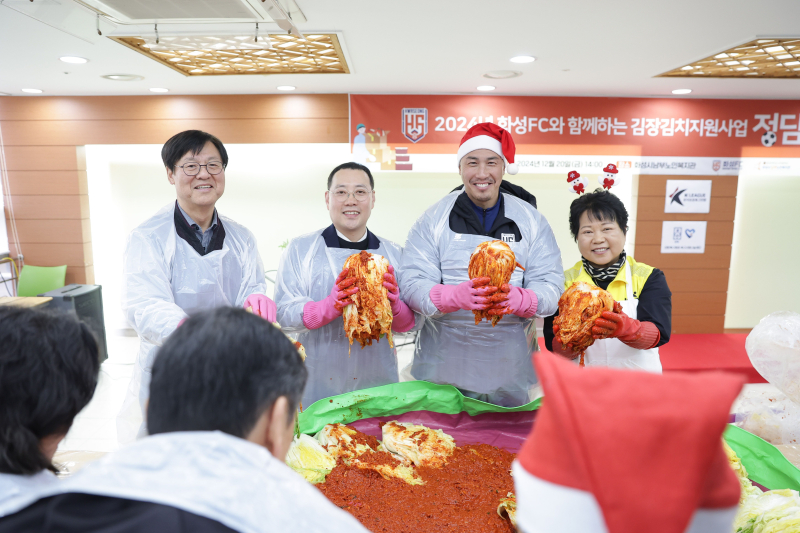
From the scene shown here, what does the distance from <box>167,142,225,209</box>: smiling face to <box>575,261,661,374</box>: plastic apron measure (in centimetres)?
188

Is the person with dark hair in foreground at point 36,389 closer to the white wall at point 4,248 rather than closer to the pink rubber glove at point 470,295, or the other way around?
the pink rubber glove at point 470,295

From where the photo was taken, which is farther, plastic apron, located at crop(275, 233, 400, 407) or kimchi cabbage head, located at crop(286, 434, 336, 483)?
plastic apron, located at crop(275, 233, 400, 407)

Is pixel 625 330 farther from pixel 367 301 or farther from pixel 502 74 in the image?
pixel 502 74

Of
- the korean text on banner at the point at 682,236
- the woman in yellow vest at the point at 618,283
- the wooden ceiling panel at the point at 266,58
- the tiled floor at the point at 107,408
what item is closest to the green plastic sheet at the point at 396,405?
the woman in yellow vest at the point at 618,283

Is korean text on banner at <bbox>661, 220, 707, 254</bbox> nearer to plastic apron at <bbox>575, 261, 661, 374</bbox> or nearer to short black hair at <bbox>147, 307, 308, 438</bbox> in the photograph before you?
plastic apron at <bbox>575, 261, 661, 374</bbox>

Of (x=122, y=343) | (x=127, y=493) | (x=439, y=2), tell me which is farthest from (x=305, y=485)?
(x=122, y=343)

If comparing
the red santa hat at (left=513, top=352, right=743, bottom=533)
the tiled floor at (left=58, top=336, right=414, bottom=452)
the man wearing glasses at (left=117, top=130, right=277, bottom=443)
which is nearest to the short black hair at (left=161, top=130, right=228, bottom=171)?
the man wearing glasses at (left=117, top=130, right=277, bottom=443)

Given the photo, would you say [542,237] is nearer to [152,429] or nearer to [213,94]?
[152,429]

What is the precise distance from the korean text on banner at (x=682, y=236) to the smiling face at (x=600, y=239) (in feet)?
12.5

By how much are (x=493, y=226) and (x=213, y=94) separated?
417 centimetres

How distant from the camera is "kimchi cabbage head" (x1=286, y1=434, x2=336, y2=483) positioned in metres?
1.52

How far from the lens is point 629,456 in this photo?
499 millimetres

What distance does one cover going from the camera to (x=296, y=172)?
5.56m

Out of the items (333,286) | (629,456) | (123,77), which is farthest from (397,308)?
(123,77)
